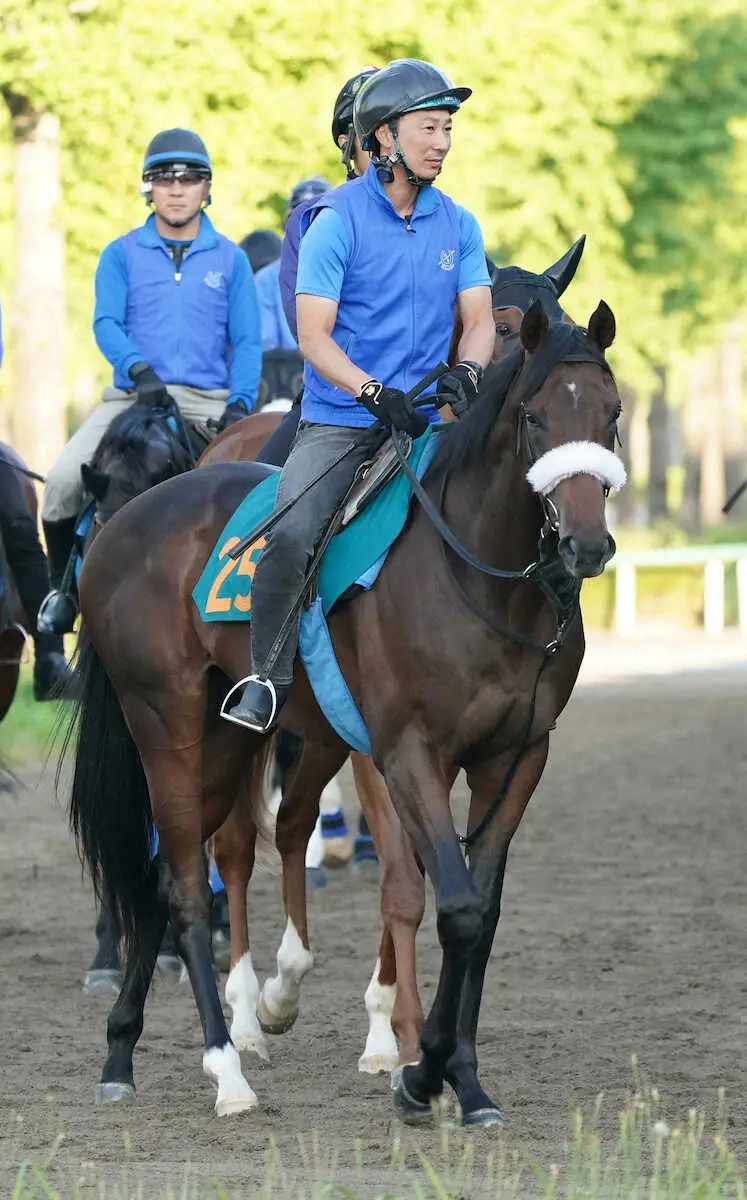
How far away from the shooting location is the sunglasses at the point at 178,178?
9.77 meters

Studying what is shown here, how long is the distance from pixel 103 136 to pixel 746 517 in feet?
90.9

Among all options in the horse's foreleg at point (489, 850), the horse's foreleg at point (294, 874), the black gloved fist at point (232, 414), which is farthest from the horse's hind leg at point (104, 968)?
the horse's foreleg at point (489, 850)

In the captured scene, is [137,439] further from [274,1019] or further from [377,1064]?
[377,1064]

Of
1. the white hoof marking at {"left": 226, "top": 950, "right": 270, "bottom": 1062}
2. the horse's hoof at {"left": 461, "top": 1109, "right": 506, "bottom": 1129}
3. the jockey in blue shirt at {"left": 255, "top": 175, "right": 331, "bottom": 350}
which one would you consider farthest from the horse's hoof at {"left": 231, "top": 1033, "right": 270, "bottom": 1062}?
the jockey in blue shirt at {"left": 255, "top": 175, "right": 331, "bottom": 350}

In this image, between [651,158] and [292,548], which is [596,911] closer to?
[292,548]

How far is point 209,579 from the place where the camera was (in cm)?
722

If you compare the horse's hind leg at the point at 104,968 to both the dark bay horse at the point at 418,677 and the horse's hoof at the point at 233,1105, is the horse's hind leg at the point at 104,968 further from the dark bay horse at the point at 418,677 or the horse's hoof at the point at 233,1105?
the horse's hoof at the point at 233,1105

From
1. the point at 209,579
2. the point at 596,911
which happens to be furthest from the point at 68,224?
the point at 209,579

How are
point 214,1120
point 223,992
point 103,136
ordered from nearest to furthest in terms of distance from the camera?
point 214,1120
point 223,992
point 103,136

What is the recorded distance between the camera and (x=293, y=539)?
263 inches

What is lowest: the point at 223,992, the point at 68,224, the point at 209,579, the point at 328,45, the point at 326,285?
the point at 223,992

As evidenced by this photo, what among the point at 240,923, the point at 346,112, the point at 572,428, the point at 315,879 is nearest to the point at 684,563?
the point at 315,879

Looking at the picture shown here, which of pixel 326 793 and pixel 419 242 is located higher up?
pixel 419 242

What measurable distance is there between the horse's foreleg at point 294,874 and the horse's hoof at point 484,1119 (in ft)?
5.03
